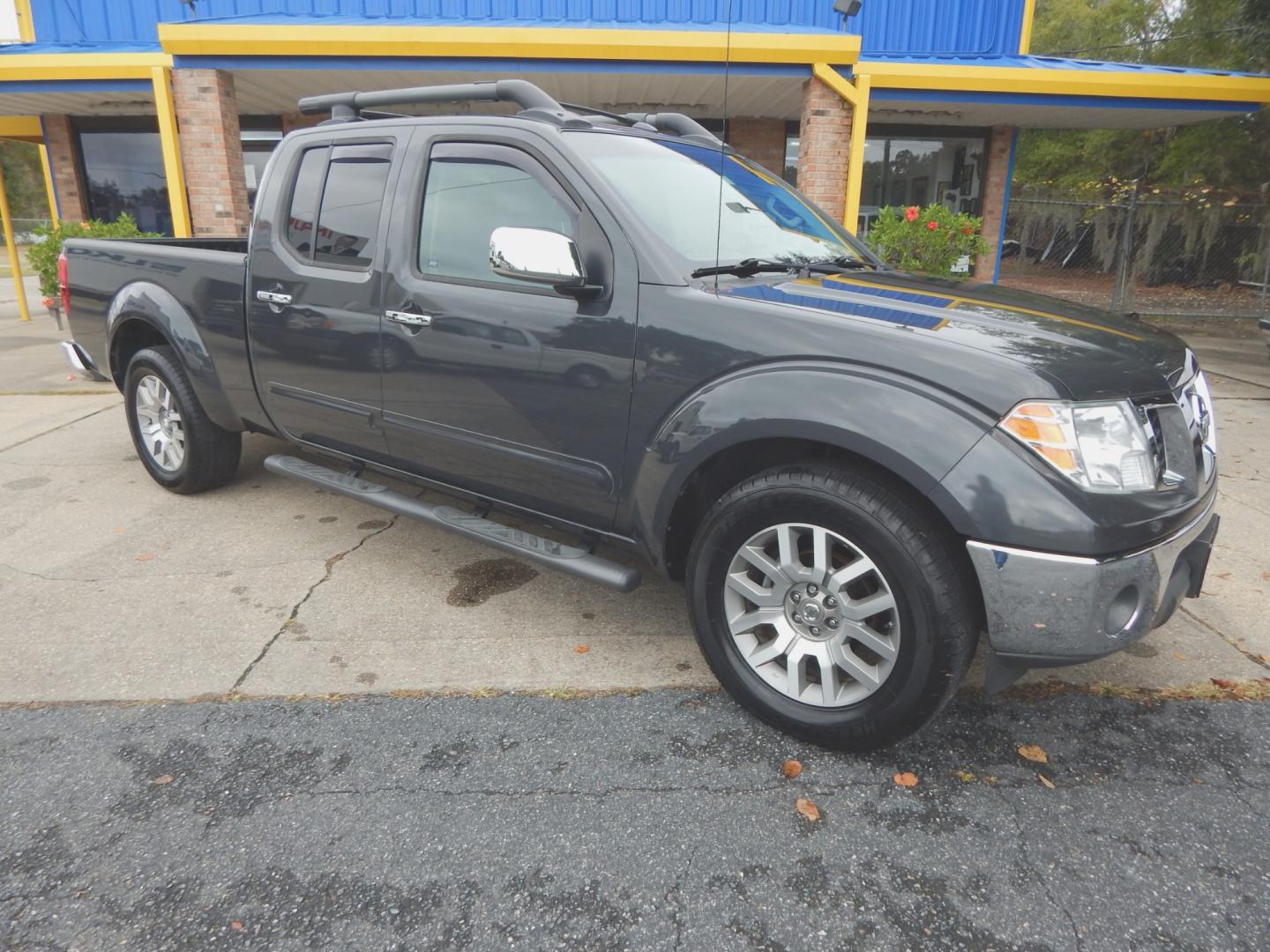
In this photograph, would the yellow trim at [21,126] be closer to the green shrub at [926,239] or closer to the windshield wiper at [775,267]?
the green shrub at [926,239]

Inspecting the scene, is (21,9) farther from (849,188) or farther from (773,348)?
(773,348)

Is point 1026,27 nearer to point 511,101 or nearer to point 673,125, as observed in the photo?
point 673,125

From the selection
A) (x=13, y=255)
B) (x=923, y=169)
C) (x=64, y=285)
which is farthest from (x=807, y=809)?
(x=13, y=255)

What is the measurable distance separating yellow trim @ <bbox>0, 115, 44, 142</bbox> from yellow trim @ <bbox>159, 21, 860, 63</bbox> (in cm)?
Answer: 740

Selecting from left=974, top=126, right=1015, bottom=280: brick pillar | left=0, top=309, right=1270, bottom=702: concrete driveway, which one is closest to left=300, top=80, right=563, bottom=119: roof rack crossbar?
left=0, top=309, right=1270, bottom=702: concrete driveway

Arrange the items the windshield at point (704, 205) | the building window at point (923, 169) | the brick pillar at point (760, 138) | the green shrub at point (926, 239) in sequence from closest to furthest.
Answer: the windshield at point (704, 205)
the green shrub at point (926, 239)
the brick pillar at point (760, 138)
the building window at point (923, 169)

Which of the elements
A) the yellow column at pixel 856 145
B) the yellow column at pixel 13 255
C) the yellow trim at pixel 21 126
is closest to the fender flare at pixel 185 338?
the yellow column at pixel 856 145

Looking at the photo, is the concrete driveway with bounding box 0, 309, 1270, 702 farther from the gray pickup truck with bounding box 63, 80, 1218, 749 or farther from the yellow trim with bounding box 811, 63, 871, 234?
the yellow trim with bounding box 811, 63, 871, 234

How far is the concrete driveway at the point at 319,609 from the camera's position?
3.13 meters

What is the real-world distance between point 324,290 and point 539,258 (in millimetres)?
1382

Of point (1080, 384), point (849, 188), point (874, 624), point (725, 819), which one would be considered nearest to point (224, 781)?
point (725, 819)

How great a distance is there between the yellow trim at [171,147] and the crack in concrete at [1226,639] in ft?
32.6

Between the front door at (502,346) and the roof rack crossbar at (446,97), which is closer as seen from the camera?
the front door at (502,346)

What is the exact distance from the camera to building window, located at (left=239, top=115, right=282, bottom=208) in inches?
544
